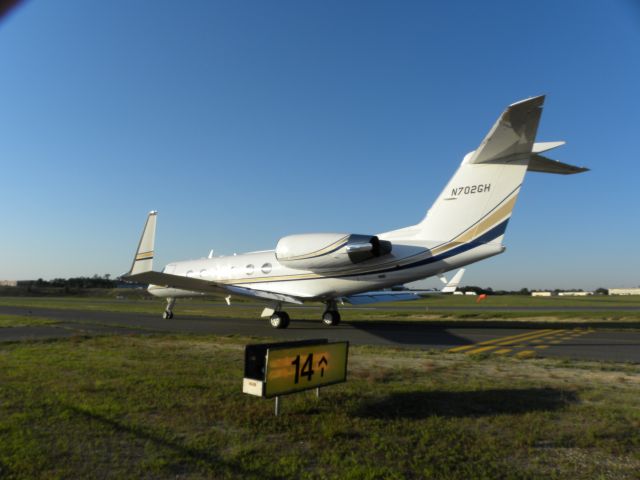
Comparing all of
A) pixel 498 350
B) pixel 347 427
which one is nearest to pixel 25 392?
pixel 347 427

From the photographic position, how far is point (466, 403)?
20.3ft

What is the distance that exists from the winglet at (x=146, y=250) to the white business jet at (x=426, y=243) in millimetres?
3831

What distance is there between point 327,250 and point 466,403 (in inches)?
441

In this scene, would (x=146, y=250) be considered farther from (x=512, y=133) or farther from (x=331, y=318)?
(x=512, y=133)

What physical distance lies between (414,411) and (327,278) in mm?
12835

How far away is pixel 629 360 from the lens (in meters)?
10.5

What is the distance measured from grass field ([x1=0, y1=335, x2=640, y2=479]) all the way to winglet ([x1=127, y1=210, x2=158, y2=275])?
42.3 feet

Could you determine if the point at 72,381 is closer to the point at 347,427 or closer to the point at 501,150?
the point at 347,427

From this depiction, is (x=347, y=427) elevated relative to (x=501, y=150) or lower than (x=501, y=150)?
lower

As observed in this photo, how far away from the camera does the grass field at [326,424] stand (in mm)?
4016

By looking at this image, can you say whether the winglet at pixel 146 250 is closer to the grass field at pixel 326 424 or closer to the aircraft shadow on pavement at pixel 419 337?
the aircraft shadow on pavement at pixel 419 337

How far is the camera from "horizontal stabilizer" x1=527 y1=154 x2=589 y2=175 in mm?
14711

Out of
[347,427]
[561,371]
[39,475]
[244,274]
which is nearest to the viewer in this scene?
[39,475]

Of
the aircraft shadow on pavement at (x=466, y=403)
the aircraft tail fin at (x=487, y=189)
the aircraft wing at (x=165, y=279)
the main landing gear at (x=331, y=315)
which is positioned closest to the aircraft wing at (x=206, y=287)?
the aircraft wing at (x=165, y=279)
